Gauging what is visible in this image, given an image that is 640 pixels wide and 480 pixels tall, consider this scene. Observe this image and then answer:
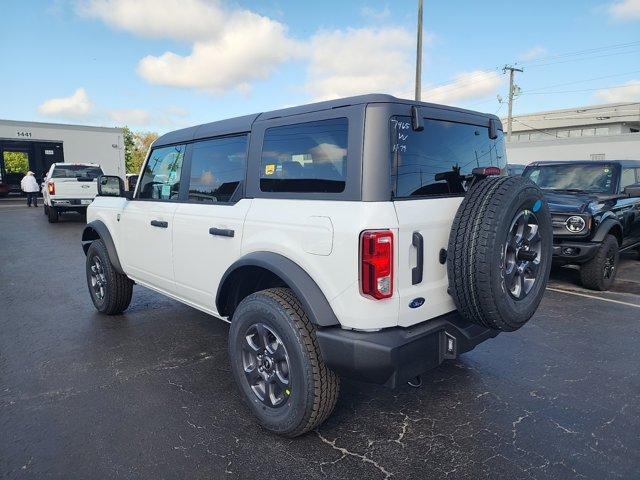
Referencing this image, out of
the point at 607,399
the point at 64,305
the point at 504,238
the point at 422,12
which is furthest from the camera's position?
the point at 422,12

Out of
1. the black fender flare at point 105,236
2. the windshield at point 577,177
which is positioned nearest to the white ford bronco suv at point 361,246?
the black fender flare at point 105,236

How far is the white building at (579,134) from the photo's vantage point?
101 feet

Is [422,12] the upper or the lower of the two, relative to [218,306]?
upper

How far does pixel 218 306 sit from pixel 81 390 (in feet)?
3.86

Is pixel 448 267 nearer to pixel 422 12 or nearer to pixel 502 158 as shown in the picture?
pixel 502 158

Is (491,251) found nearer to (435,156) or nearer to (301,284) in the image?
(435,156)

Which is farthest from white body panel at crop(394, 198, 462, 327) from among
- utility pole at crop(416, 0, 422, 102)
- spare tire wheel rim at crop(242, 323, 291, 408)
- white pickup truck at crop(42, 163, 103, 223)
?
white pickup truck at crop(42, 163, 103, 223)

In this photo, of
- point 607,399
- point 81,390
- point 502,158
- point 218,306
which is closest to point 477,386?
point 607,399

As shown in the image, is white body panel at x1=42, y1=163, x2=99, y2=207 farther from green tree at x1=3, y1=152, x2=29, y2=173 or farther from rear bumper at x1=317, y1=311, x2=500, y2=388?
green tree at x1=3, y1=152, x2=29, y2=173

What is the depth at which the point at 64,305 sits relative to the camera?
18.1ft

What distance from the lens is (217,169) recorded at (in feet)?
11.3

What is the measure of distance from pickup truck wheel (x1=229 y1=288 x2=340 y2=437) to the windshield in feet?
19.7

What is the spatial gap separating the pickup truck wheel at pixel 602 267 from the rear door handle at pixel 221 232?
16.8 ft

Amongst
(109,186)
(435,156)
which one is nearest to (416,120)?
(435,156)
